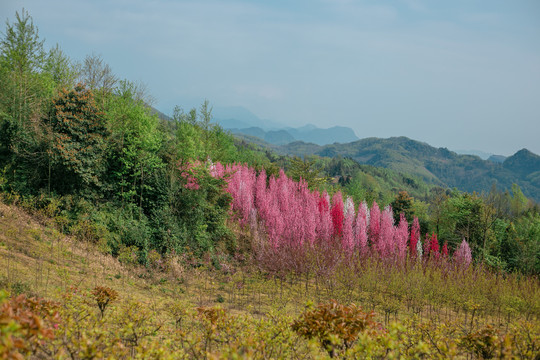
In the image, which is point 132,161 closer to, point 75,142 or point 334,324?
point 75,142

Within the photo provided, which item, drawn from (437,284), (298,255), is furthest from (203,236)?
(437,284)

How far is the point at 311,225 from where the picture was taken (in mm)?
14484

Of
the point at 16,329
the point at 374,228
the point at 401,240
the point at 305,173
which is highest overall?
the point at 305,173

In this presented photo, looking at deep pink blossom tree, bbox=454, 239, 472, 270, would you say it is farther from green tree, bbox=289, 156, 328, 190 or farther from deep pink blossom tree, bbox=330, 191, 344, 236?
green tree, bbox=289, 156, 328, 190

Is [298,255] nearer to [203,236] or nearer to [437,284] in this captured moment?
[203,236]

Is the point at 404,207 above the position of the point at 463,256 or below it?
above

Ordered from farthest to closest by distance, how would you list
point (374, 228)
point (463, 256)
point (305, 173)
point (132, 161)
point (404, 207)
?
point (305, 173)
point (404, 207)
point (463, 256)
point (374, 228)
point (132, 161)

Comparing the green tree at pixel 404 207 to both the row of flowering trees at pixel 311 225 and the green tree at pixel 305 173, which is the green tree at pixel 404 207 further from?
the row of flowering trees at pixel 311 225

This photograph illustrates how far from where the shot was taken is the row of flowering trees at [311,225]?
1441cm

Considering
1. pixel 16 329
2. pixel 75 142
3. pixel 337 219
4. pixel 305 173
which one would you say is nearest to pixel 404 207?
pixel 305 173

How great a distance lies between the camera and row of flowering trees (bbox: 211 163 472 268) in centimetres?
1441

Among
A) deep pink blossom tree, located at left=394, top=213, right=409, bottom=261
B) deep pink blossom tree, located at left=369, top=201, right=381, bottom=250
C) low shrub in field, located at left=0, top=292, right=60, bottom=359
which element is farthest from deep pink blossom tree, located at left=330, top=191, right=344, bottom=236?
low shrub in field, located at left=0, top=292, right=60, bottom=359

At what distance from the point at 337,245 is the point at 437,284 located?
4.50 m

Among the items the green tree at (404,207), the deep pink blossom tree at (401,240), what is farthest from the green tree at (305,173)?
the deep pink blossom tree at (401,240)
